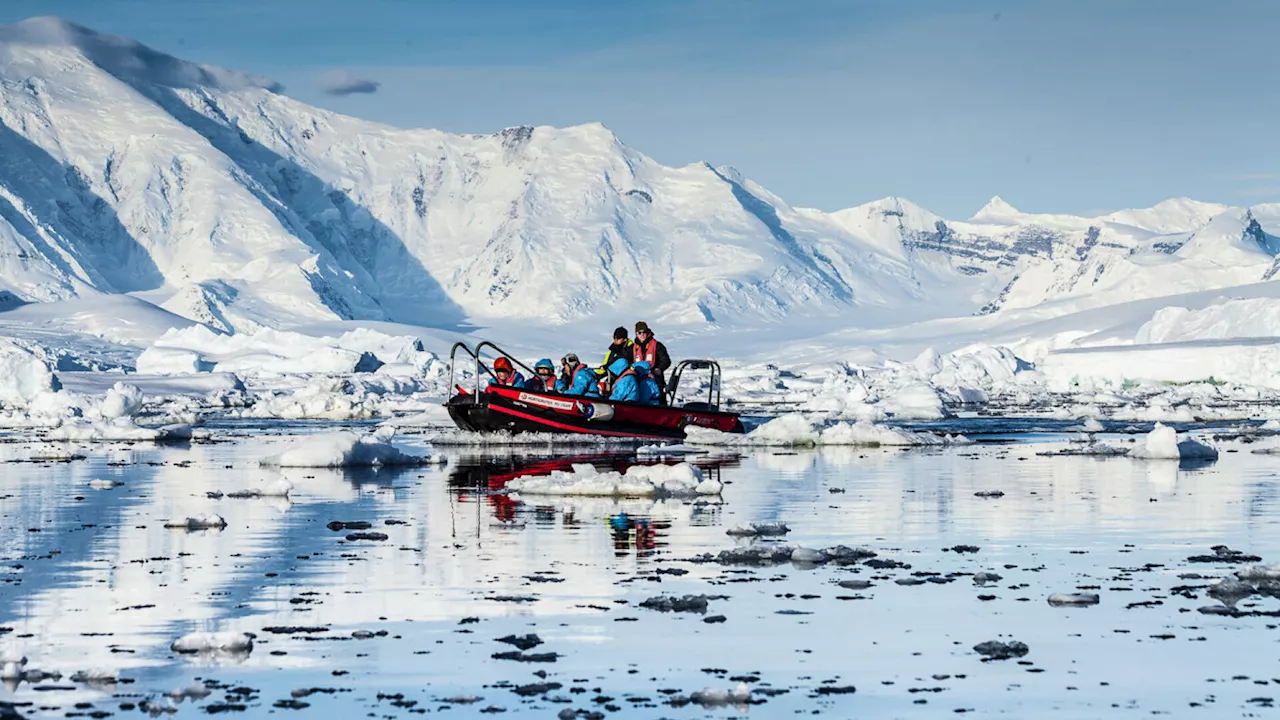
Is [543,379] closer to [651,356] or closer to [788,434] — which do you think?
[651,356]

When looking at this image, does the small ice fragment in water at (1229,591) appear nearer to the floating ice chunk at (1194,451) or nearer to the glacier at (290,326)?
the floating ice chunk at (1194,451)

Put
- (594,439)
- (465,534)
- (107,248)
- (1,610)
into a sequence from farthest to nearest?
1. (107,248)
2. (594,439)
3. (465,534)
4. (1,610)

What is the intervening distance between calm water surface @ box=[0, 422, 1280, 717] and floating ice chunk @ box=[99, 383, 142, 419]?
21.5m

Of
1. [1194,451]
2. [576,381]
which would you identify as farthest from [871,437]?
[1194,451]

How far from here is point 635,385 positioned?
28938mm

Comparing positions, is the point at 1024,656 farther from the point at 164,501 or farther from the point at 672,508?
the point at 164,501

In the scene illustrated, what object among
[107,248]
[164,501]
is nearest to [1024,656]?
[164,501]

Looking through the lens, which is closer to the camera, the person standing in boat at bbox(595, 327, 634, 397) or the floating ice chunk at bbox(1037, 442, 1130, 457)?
the floating ice chunk at bbox(1037, 442, 1130, 457)

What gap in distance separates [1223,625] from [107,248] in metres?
197

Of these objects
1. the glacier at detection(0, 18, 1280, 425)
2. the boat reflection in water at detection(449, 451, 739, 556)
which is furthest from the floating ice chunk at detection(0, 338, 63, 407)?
the boat reflection in water at detection(449, 451, 739, 556)

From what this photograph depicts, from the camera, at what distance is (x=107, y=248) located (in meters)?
194

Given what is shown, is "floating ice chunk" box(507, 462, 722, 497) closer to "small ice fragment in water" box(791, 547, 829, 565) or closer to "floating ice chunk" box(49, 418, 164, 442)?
"small ice fragment in water" box(791, 547, 829, 565)

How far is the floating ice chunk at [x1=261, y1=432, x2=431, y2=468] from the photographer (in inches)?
874

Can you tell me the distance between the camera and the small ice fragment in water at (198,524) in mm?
14367
